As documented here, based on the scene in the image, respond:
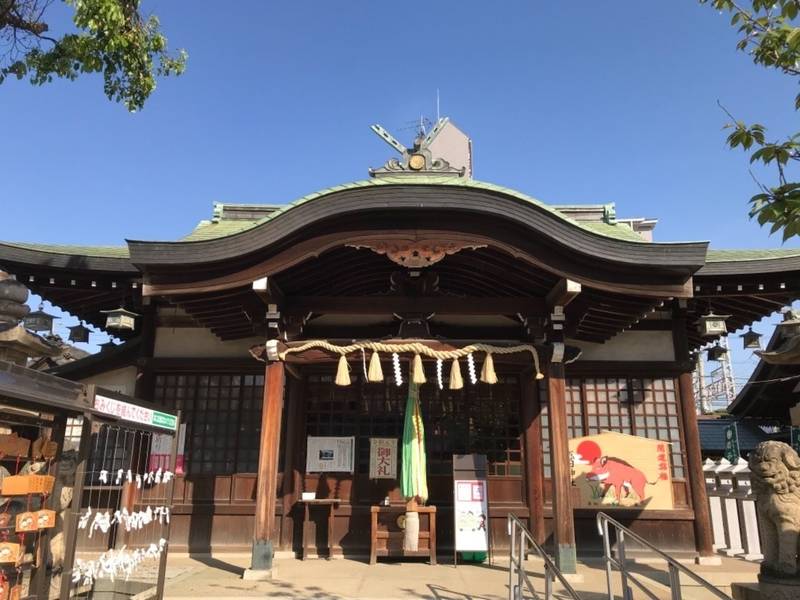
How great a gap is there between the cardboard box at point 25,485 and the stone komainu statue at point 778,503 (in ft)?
21.0

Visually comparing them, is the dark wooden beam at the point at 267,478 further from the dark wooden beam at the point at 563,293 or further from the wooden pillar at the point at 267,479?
the dark wooden beam at the point at 563,293

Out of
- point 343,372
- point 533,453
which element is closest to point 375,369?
point 343,372

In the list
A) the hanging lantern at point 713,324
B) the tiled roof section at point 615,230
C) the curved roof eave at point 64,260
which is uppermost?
the tiled roof section at point 615,230

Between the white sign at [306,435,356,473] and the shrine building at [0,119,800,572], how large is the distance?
0.12ft

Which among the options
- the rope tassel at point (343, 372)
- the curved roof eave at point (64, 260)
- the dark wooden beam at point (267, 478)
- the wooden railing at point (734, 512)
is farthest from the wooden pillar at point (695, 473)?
the curved roof eave at point (64, 260)

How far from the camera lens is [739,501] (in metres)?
9.61

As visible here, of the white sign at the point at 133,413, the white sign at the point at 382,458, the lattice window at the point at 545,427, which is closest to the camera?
the white sign at the point at 133,413

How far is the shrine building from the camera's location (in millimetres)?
7340

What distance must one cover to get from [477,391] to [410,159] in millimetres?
3979

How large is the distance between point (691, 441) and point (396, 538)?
16.2 feet

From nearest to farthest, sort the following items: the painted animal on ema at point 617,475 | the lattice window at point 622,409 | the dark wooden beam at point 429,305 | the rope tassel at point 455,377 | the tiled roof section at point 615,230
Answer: the rope tassel at point 455,377
the dark wooden beam at point 429,305
the tiled roof section at point 615,230
the painted animal on ema at point 617,475
the lattice window at point 622,409

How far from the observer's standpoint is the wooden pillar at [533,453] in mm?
9008

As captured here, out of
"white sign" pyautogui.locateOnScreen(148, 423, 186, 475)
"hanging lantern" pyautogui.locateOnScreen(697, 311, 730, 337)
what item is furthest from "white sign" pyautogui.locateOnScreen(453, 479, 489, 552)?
"white sign" pyautogui.locateOnScreen(148, 423, 186, 475)

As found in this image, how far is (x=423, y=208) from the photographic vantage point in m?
7.18
